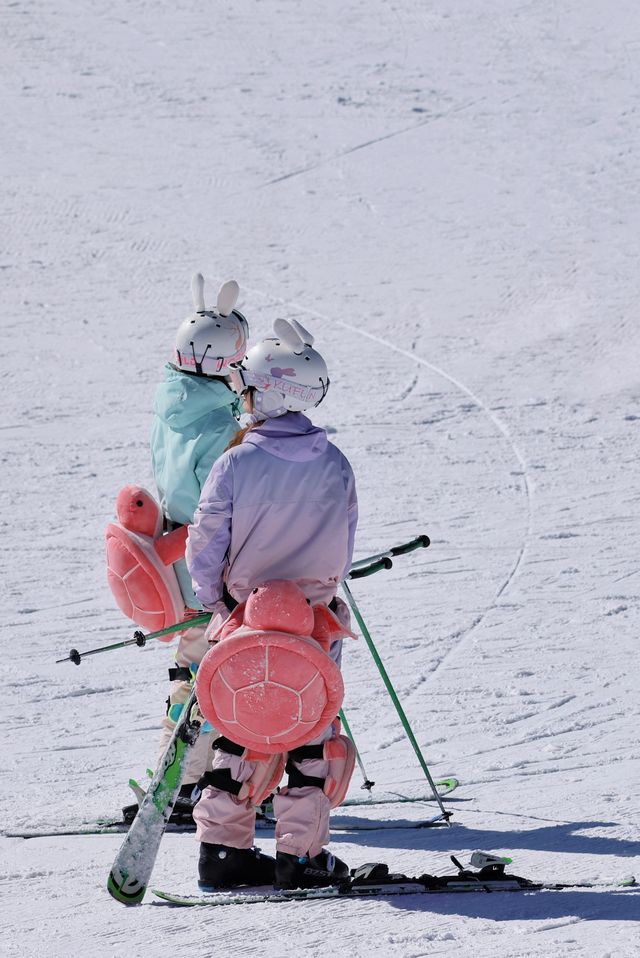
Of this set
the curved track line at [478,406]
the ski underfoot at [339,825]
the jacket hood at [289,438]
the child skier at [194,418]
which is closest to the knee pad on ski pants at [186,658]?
the child skier at [194,418]

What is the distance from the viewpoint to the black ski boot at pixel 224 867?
166 inches

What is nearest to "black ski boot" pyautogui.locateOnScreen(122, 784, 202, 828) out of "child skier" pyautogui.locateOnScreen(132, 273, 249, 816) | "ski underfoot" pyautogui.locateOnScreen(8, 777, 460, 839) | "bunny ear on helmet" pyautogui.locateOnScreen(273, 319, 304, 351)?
"ski underfoot" pyautogui.locateOnScreen(8, 777, 460, 839)

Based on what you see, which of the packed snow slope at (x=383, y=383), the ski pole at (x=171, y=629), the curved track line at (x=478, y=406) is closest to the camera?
the ski pole at (x=171, y=629)

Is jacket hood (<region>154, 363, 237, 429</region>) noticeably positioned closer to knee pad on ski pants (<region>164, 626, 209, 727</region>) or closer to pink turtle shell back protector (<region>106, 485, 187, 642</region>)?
pink turtle shell back protector (<region>106, 485, 187, 642</region>)

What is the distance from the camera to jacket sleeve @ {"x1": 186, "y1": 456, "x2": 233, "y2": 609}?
4117mm

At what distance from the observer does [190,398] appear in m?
5.01

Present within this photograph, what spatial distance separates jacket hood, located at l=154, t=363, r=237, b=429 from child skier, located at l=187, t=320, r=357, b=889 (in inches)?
29.5

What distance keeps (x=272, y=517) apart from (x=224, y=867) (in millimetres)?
1057

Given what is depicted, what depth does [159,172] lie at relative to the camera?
50.5 feet

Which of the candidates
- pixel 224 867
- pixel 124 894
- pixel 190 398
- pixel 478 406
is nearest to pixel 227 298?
pixel 190 398

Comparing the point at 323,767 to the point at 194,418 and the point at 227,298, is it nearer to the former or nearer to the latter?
the point at 194,418

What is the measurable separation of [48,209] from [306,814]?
11.2 metres

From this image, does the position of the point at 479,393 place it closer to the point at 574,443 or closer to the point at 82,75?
the point at 574,443

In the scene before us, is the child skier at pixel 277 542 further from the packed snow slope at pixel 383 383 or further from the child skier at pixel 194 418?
the child skier at pixel 194 418
